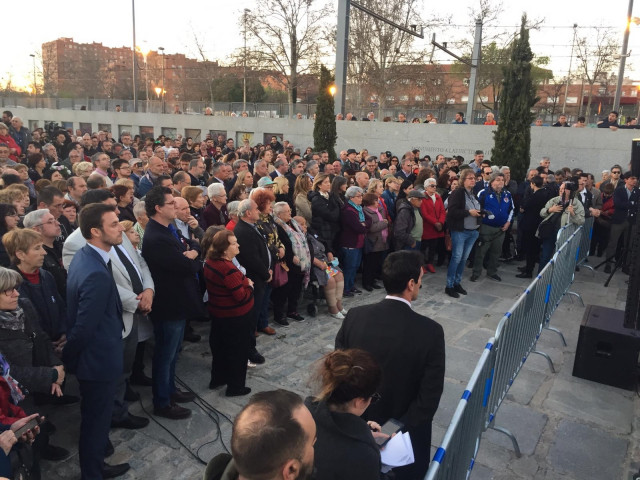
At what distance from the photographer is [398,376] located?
9.04ft

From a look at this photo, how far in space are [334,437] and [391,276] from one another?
1120 mm

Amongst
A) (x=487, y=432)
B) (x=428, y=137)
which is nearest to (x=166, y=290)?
(x=487, y=432)

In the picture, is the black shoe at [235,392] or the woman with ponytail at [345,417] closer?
the woman with ponytail at [345,417]

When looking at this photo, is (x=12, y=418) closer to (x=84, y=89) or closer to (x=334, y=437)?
(x=334, y=437)

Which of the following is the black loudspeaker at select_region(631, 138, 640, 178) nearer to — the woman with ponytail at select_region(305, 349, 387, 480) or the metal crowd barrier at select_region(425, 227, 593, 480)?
the metal crowd barrier at select_region(425, 227, 593, 480)

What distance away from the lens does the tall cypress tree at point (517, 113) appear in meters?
12.9

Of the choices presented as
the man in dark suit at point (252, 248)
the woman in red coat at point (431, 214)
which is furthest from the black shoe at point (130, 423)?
the woman in red coat at point (431, 214)

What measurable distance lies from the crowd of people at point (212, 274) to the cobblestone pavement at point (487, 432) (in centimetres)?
18

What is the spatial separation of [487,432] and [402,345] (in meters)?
2.22

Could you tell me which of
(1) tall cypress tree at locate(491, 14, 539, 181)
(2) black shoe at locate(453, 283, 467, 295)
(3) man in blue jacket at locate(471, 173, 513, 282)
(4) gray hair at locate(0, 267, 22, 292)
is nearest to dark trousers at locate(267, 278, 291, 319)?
(2) black shoe at locate(453, 283, 467, 295)

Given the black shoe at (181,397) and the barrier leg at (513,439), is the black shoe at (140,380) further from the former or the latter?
the barrier leg at (513,439)

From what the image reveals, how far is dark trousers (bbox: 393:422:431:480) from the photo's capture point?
9.95 ft

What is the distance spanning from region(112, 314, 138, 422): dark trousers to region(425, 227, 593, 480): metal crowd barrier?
2621 mm

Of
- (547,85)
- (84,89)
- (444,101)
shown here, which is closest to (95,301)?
(444,101)
